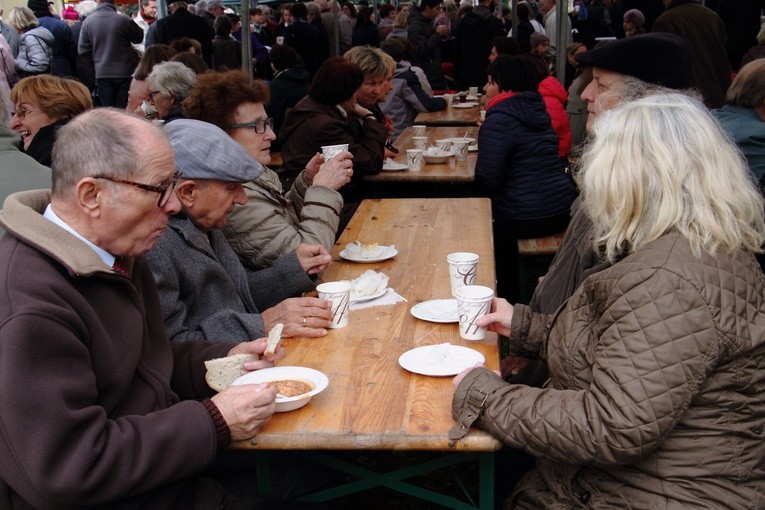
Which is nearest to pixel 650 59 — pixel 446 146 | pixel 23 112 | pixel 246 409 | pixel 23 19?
pixel 246 409

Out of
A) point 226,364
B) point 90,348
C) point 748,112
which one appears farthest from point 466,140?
point 90,348

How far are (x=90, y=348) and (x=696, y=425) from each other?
4.55ft

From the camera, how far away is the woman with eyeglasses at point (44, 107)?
13.5 feet

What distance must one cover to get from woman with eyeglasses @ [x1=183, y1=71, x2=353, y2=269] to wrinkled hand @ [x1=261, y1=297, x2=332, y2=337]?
68 centimetres

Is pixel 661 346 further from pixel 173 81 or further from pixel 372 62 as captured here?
pixel 372 62

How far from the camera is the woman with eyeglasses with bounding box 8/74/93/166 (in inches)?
163

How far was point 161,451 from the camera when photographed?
179cm

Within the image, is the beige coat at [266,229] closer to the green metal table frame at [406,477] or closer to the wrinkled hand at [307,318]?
the wrinkled hand at [307,318]

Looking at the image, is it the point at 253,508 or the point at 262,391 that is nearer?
the point at 262,391

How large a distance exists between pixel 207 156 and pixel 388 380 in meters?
0.98

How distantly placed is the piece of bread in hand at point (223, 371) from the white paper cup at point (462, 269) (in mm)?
814

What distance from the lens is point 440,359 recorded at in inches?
90.5

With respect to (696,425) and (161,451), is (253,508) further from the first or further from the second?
(696,425)

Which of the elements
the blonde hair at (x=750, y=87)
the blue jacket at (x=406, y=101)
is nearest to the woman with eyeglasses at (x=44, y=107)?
the blonde hair at (x=750, y=87)
